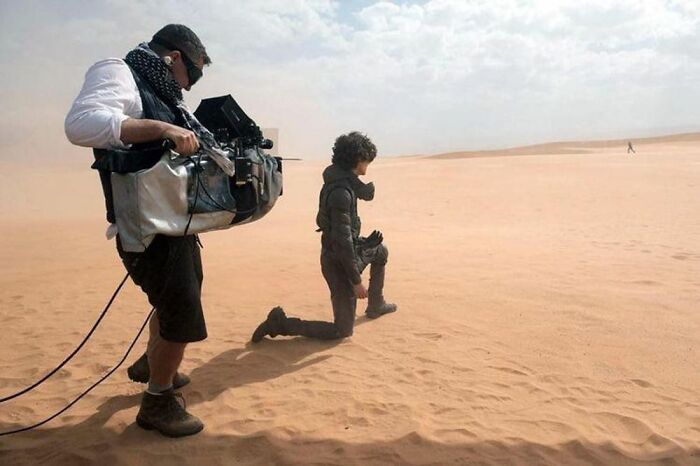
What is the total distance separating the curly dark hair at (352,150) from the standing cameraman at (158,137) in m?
1.77

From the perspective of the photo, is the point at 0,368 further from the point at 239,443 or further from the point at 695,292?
the point at 695,292

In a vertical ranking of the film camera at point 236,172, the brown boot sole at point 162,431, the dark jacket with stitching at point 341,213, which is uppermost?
the film camera at point 236,172

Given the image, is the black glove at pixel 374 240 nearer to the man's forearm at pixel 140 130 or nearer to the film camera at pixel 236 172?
the film camera at pixel 236 172

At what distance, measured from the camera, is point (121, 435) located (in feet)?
11.2

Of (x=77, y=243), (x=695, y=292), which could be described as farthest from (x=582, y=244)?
(x=77, y=243)

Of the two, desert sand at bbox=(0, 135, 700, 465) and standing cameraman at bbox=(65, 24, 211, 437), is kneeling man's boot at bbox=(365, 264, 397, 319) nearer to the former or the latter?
desert sand at bbox=(0, 135, 700, 465)

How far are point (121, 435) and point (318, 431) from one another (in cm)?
121

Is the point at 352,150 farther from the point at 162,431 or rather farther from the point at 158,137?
the point at 162,431

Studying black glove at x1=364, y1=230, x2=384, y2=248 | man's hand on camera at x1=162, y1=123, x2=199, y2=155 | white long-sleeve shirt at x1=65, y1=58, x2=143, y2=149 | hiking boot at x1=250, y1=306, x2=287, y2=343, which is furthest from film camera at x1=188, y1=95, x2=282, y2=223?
black glove at x1=364, y1=230, x2=384, y2=248

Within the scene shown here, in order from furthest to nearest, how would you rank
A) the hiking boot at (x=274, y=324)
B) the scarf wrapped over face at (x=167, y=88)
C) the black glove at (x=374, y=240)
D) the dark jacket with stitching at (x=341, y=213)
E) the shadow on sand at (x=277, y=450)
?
the black glove at (x=374, y=240) → the hiking boot at (x=274, y=324) → the dark jacket with stitching at (x=341, y=213) → the shadow on sand at (x=277, y=450) → the scarf wrapped over face at (x=167, y=88)

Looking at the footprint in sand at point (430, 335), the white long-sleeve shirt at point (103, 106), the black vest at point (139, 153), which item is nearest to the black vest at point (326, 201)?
the footprint in sand at point (430, 335)

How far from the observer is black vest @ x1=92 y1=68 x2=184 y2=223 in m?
2.69

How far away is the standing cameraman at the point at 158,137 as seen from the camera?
2619mm

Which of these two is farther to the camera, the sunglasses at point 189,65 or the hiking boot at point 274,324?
the hiking boot at point 274,324
